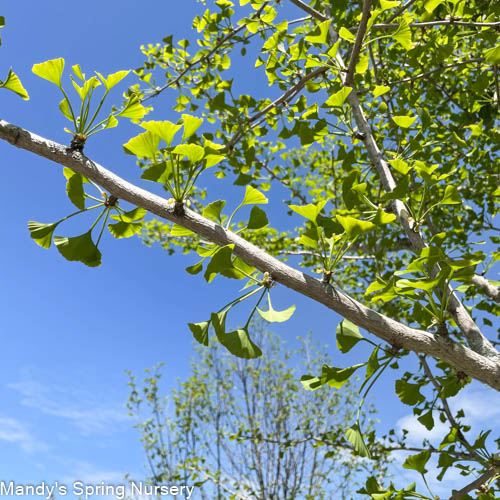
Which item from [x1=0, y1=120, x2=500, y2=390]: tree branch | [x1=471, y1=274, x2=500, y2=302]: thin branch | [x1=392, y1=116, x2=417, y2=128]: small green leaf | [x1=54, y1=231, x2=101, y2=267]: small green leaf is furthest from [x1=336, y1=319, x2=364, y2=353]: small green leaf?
[x1=471, y1=274, x2=500, y2=302]: thin branch

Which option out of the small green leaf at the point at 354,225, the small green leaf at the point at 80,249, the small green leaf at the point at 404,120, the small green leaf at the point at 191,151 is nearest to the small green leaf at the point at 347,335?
the small green leaf at the point at 354,225

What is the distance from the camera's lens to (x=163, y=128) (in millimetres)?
989

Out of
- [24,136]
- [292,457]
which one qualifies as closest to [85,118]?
[24,136]

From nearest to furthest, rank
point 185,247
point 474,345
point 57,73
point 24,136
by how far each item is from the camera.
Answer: point 24,136 → point 57,73 → point 474,345 → point 185,247

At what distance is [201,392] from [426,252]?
5.60 meters

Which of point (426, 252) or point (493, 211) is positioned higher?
point (493, 211)

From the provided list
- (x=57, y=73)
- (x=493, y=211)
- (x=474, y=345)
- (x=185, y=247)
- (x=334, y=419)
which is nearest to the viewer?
(x=57, y=73)

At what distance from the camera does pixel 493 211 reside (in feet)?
11.6

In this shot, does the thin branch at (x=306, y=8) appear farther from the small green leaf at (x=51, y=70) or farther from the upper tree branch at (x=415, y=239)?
the small green leaf at (x=51, y=70)

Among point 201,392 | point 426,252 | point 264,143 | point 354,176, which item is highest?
point 264,143

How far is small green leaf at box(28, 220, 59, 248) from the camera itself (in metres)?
1.18

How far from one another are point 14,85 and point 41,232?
39 centimetres

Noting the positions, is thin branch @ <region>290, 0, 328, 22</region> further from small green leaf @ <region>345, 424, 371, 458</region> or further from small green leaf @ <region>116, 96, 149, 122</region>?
small green leaf @ <region>345, 424, 371, 458</region>

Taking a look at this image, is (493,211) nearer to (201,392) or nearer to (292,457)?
(292,457)
